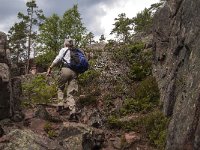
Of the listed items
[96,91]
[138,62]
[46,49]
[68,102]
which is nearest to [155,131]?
[68,102]

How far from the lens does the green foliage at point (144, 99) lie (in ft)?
47.3

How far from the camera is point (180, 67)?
1242cm

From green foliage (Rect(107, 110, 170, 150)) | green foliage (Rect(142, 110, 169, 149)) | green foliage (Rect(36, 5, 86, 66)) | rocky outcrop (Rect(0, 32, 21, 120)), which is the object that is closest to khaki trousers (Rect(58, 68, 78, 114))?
green foliage (Rect(107, 110, 170, 150))

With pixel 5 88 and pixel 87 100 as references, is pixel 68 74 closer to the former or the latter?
pixel 87 100

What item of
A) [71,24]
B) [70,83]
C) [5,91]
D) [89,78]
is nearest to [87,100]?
[70,83]

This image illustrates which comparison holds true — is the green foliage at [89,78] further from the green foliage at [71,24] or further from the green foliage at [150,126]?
the green foliage at [71,24]

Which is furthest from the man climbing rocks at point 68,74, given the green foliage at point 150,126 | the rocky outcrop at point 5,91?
the rocky outcrop at point 5,91

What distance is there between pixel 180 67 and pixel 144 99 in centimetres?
278

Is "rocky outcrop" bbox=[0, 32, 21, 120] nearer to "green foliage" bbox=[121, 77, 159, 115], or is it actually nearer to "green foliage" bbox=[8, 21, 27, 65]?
"green foliage" bbox=[121, 77, 159, 115]

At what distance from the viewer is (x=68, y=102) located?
544 inches

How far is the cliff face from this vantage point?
9016mm

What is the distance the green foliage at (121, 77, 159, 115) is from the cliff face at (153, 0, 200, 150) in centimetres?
32

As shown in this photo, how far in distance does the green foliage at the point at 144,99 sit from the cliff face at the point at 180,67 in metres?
0.32

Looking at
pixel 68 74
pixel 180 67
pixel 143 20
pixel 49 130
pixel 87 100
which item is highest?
pixel 143 20
